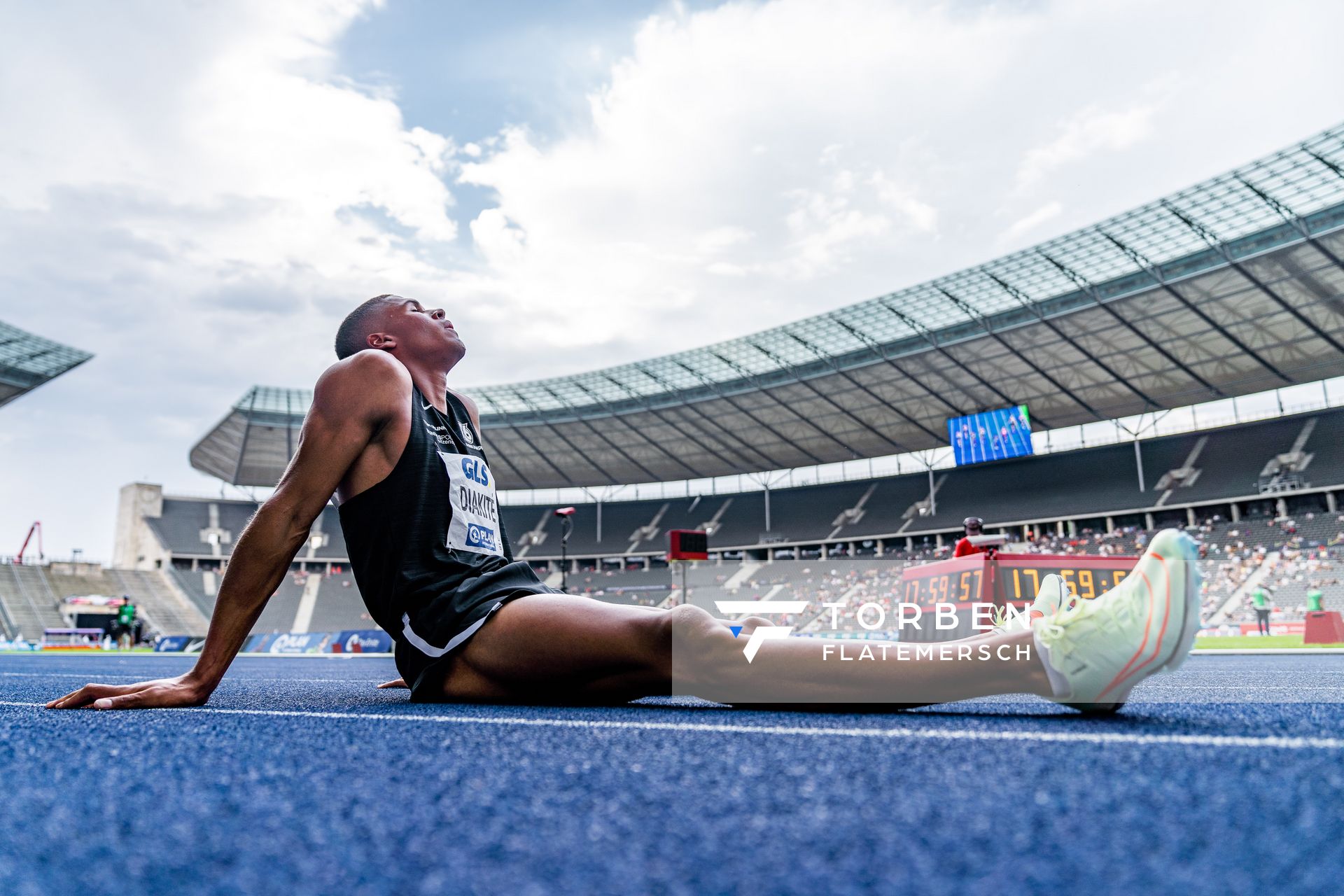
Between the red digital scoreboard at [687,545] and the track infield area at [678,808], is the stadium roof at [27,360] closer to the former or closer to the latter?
the red digital scoreboard at [687,545]

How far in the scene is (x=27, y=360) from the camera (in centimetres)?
2842

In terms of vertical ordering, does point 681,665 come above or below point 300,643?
above

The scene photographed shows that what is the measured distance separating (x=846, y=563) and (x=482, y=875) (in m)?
30.6

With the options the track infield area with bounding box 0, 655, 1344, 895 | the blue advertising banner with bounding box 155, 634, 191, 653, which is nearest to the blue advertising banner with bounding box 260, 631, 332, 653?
the blue advertising banner with bounding box 155, 634, 191, 653

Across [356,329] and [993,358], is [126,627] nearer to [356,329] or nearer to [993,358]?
[356,329]

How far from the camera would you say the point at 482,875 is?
74cm

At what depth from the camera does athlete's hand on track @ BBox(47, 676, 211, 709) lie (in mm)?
2289

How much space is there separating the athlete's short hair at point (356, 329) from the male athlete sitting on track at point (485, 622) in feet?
0.21

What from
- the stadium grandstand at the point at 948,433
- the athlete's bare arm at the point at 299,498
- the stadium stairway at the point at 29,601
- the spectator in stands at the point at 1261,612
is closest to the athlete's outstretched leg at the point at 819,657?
the athlete's bare arm at the point at 299,498

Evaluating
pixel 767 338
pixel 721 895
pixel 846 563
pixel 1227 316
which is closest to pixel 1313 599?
pixel 1227 316

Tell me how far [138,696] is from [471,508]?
42.4 inches

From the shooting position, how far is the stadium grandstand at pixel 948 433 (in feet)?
72.5

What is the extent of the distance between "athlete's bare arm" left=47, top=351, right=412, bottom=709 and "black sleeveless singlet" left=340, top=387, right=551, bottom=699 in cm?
9

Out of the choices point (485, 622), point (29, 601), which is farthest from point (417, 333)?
point (29, 601)
